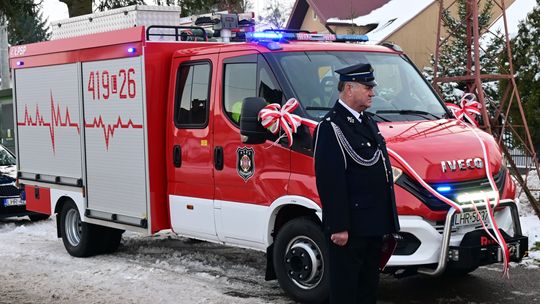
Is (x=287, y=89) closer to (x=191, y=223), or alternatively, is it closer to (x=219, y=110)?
(x=219, y=110)

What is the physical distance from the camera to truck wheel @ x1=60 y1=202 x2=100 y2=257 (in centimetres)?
1003

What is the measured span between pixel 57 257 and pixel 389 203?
5.99 m

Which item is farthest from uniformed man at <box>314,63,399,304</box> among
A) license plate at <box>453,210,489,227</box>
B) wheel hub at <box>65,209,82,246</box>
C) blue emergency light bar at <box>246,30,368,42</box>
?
wheel hub at <box>65,209,82,246</box>

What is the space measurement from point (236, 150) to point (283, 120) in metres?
0.89

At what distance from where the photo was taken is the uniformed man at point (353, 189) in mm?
5156

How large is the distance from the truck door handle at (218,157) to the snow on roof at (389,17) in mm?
31886

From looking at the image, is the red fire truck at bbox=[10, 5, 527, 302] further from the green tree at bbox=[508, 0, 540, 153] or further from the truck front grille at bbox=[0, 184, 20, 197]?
the green tree at bbox=[508, 0, 540, 153]

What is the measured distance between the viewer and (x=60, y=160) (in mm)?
10312

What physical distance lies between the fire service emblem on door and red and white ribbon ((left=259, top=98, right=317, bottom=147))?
588 mm

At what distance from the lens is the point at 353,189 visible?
5.21 m

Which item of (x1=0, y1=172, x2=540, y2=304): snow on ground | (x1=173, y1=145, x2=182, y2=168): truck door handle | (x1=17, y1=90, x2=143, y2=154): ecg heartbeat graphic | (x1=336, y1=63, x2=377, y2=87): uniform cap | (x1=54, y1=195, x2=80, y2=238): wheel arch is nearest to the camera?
(x1=336, y1=63, x2=377, y2=87): uniform cap

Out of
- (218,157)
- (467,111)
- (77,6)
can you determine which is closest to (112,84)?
(218,157)

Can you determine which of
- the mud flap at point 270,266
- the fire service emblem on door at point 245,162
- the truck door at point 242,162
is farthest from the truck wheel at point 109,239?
the mud flap at point 270,266

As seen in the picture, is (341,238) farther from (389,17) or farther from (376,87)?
(389,17)
